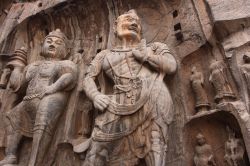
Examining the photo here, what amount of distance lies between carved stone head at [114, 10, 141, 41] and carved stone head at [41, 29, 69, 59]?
1.27m

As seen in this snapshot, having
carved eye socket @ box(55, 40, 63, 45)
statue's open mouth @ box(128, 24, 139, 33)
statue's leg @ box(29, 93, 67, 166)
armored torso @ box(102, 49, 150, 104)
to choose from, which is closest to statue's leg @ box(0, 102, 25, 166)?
statue's leg @ box(29, 93, 67, 166)

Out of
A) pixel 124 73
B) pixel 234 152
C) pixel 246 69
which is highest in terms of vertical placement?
pixel 124 73

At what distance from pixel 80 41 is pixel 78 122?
211 cm

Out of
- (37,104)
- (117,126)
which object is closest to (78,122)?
(37,104)

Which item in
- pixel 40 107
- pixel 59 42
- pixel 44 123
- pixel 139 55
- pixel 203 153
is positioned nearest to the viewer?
pixel 203 153

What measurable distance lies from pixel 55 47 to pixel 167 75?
2.31 metres

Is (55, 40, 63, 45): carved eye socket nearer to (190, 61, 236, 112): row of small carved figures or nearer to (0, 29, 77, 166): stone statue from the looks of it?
(0, 29, 77, 166): stone statue

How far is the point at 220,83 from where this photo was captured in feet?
16.7

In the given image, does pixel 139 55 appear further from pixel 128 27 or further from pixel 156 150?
pixel 156 150

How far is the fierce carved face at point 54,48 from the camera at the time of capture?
21.3 ft

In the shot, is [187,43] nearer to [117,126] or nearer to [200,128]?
[200,128]

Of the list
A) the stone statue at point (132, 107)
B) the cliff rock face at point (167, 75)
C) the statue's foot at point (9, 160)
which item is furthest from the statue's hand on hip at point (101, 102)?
the statue's foot at point (9, 160)

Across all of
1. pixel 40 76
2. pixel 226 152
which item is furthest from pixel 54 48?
pixel 226 152

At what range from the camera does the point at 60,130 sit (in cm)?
579
